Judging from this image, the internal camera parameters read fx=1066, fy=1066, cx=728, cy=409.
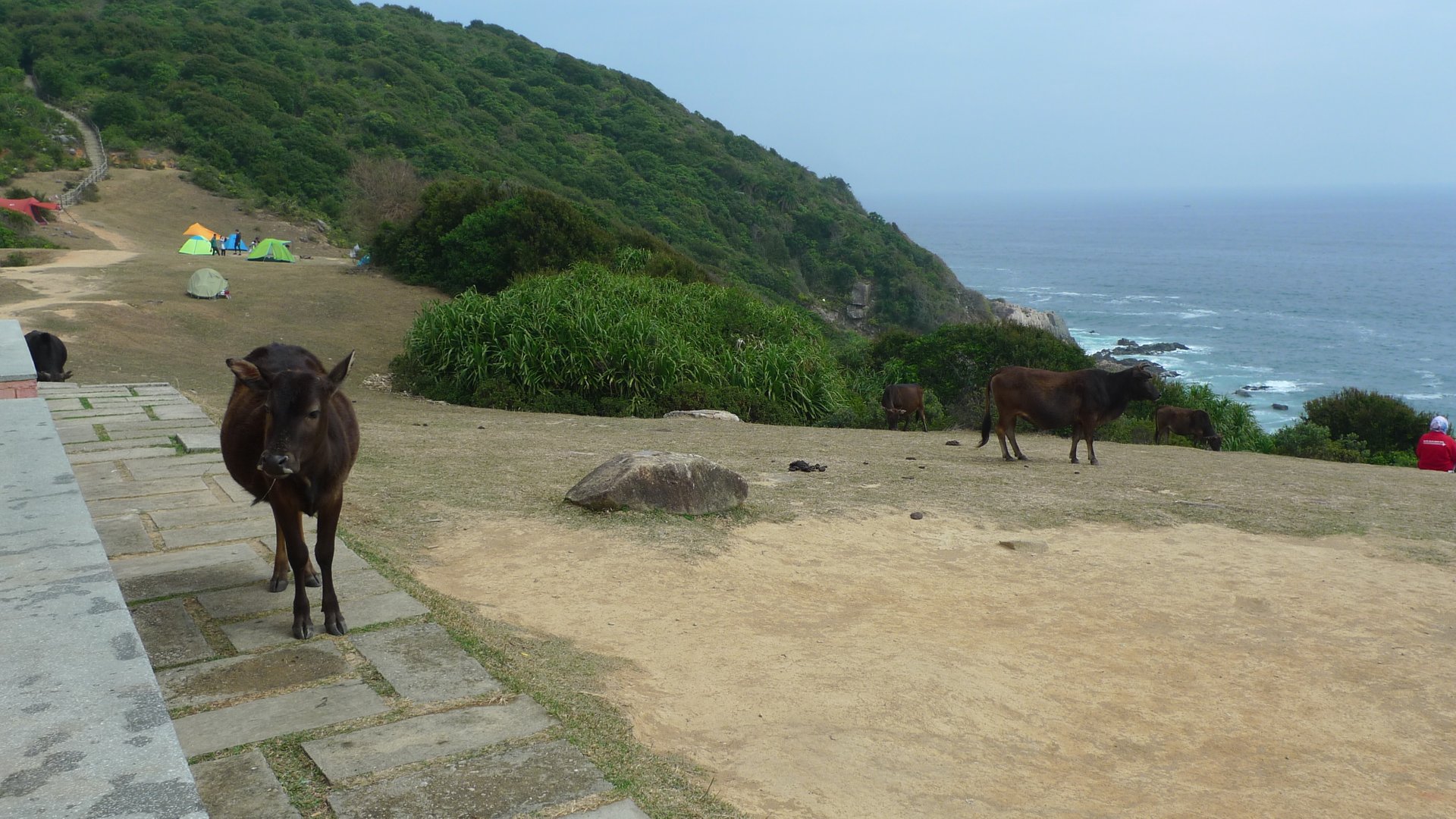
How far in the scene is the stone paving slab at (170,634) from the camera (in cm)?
381

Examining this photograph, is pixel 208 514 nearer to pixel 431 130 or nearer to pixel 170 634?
pixel 170 634

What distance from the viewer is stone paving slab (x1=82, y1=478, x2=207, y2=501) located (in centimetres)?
588

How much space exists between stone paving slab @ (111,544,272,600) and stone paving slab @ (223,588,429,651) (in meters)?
0.41

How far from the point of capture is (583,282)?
63.3 feet

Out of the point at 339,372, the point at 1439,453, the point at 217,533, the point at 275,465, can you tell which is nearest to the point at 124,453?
the point at 217,533

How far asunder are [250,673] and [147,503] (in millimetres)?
2577

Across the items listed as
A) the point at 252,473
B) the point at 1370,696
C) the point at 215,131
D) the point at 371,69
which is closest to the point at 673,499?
the point at 252,473

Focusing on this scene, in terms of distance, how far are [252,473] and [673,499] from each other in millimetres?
2913

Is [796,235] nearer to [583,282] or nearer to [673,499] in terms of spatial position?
[583,282]

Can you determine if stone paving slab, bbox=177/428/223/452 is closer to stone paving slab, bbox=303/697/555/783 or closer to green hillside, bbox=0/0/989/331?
stone paving slab, bbox=303/697/555/783

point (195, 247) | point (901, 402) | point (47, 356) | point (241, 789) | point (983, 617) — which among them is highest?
point (195, 247)

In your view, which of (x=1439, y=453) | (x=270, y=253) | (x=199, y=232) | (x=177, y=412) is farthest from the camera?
(x=199, y=232)

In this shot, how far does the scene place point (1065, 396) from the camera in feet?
33.9

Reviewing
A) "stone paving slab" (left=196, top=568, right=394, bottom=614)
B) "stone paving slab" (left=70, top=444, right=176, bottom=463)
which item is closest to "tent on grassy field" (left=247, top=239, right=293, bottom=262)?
"stone paving slab" (left=70, top=444, right=176, bottom=463)
